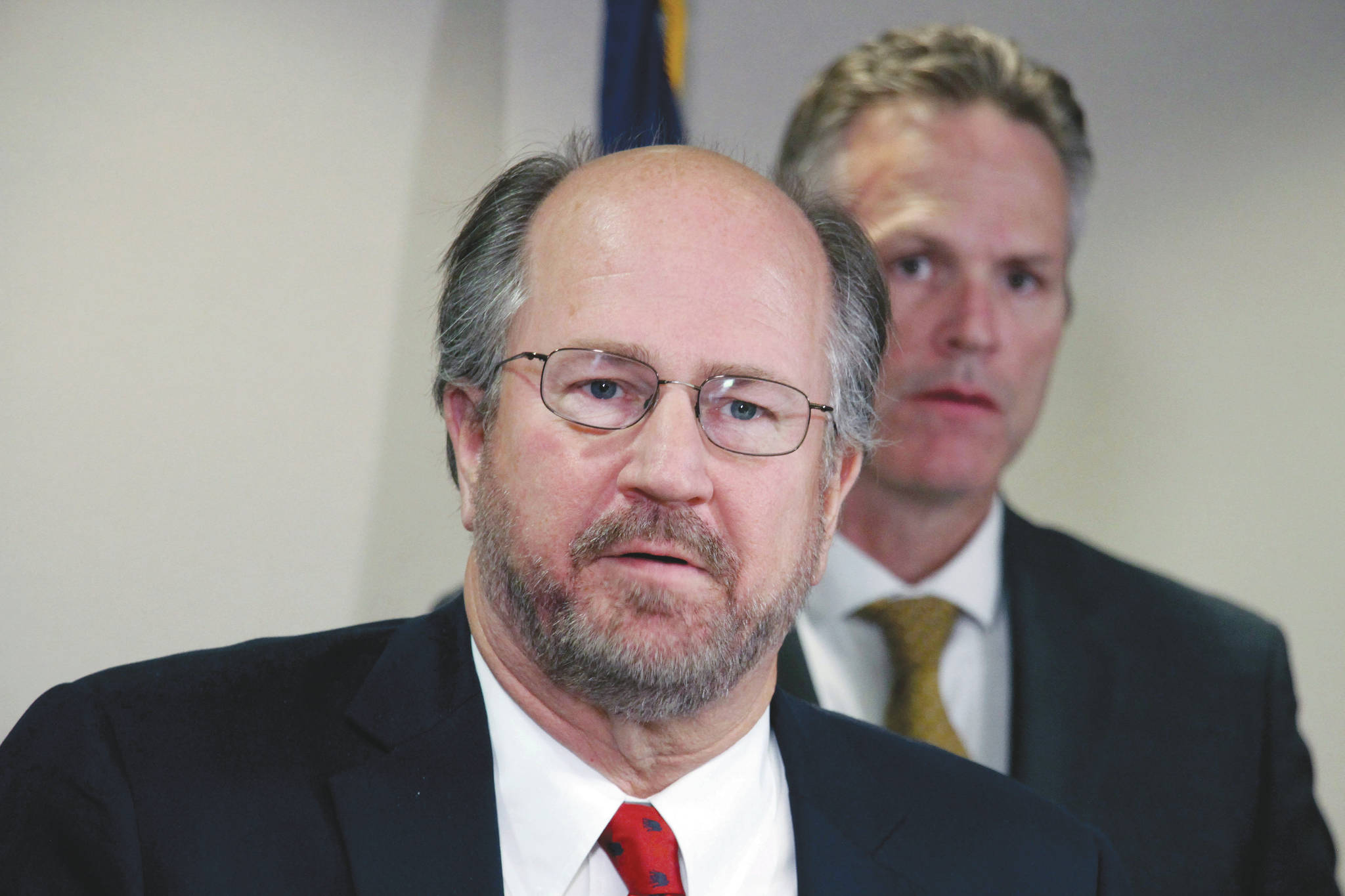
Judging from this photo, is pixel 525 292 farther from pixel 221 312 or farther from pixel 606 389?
pixel 221 312

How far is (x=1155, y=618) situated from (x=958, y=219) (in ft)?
2.59

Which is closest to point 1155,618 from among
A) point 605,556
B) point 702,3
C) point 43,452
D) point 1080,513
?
point 1080,513

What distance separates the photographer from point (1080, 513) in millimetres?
3094

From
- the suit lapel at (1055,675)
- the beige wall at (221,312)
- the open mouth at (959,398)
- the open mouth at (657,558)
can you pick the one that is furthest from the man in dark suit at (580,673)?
the beige wall at (221,312)

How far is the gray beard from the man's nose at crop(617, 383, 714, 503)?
23 mm

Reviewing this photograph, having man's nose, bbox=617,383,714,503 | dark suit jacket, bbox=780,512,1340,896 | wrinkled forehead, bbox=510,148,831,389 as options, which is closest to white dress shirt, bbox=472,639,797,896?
man's nose, bbox=617,383,714,503

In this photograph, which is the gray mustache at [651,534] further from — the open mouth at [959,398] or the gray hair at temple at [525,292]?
the open mouth at [959,398]

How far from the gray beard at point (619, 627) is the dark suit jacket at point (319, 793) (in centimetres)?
13

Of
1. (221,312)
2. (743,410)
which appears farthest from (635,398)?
(221,312)

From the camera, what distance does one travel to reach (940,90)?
94.4 inches

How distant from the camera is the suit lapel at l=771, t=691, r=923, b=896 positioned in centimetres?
157

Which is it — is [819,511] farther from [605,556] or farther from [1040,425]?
[1040,425]

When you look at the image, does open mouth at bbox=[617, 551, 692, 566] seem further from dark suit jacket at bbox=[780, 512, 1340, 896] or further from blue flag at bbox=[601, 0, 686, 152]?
blue flag at bbox=[601, 0, 686, 152]

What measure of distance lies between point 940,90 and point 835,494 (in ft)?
3.39
